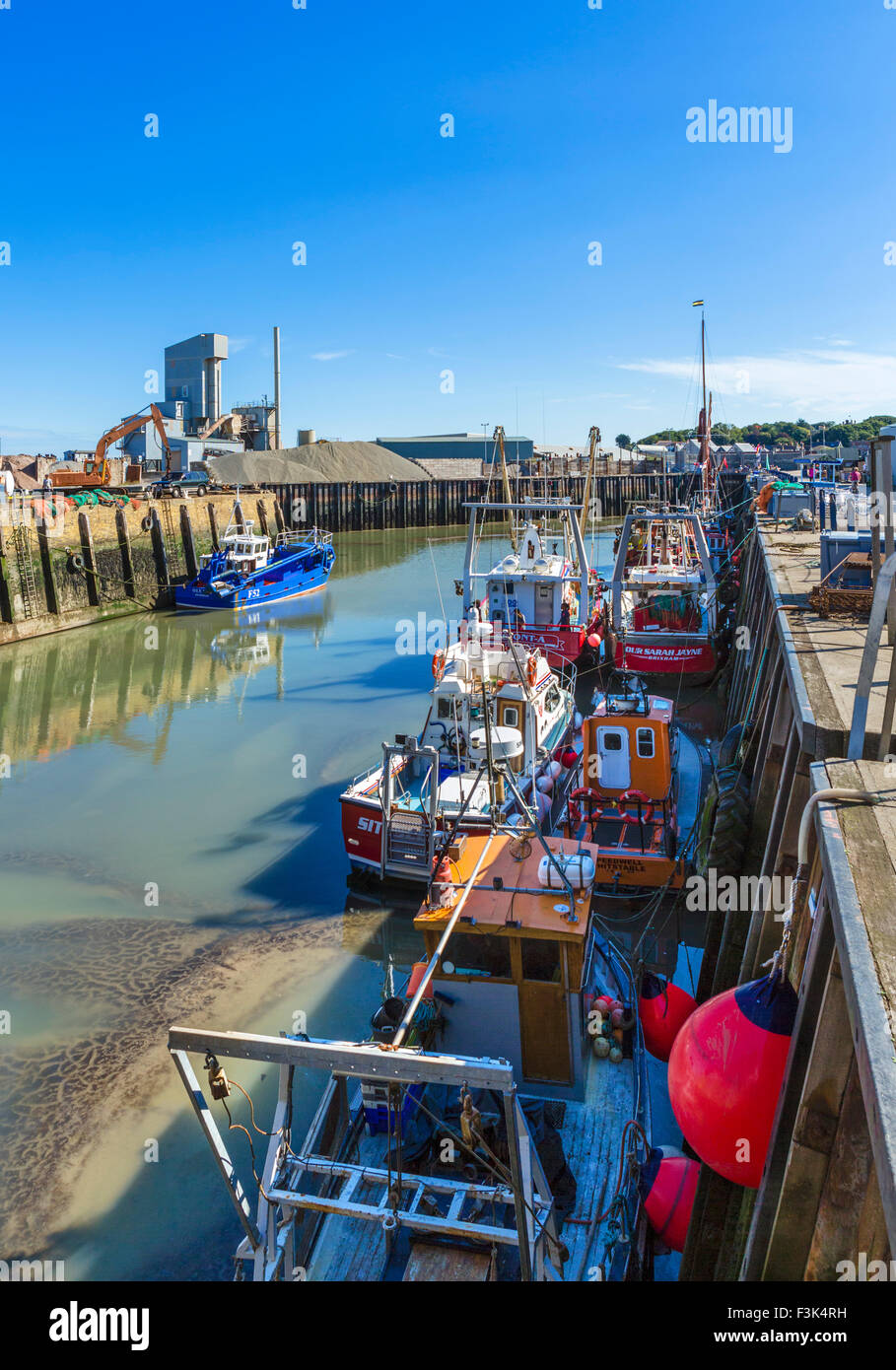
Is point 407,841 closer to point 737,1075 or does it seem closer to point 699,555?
point 737,1075

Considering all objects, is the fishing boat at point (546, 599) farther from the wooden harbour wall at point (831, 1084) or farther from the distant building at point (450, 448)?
the distant building at point (450, 448)

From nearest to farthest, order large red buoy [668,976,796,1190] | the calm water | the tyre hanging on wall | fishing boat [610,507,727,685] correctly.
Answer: large red buoy [668,976,796,1190] → the calm water → the tyre hanging on wall → fishing boat [610,507,727,685]

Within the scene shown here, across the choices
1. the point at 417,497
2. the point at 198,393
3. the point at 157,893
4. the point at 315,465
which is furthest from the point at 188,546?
the point at 198,393

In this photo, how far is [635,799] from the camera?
40.3 feet

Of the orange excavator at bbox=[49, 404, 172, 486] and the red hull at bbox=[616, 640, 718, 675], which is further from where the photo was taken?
the orange excavator at bbox=[49, 404, 172, 486]

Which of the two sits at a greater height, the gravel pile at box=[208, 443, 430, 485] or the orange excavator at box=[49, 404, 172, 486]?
Result: the gravel pile at box=[208, 443, 430, 485]

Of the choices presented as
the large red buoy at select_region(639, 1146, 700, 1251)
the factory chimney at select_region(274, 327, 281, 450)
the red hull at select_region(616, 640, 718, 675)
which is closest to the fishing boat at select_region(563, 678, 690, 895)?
the large red buoy at select_region(639, 1146, 700, 1251)

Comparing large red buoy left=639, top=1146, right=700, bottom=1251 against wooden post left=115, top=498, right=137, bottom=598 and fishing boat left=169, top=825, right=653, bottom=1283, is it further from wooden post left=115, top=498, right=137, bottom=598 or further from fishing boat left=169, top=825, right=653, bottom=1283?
wooden post left=115, top=498, right=137, bottom=598

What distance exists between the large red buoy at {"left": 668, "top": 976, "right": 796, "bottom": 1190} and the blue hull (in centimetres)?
3434

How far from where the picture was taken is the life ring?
12.2 m

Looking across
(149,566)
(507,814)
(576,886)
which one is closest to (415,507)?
(149,566)

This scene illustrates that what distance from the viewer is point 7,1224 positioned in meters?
7.39

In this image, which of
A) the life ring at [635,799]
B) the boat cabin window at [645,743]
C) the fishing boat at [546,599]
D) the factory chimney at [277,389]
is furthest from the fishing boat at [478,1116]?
the factory chimney at [277,389]
